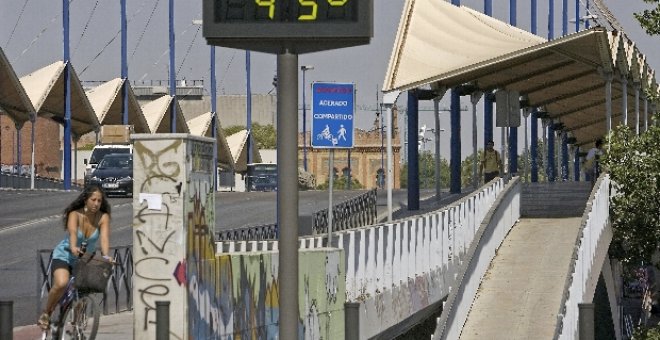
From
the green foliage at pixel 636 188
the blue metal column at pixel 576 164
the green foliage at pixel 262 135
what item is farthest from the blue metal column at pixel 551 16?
the green foliage at pixel 262 135

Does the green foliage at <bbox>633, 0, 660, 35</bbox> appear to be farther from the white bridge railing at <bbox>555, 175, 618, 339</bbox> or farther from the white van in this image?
the white van

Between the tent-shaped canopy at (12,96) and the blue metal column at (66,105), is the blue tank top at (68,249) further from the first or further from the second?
the blue metal column at (66,105)

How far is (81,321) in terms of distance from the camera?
1529 cm

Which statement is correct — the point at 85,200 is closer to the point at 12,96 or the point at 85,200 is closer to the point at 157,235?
the point at 157,235

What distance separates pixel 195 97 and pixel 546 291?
16421 centimetres

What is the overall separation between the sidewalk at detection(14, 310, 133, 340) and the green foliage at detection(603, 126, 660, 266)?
1679 centimetres

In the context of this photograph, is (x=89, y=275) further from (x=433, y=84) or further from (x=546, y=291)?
(x=433, y=84)

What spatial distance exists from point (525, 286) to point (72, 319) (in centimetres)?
1708

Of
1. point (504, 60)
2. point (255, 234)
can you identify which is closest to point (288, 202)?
point (255, 234)

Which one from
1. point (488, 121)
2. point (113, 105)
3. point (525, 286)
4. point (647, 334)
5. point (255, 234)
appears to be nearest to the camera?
point (525, 286)

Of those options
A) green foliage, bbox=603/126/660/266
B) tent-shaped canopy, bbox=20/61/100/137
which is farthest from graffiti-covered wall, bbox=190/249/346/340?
tent-shaped canopy, bbox=20/61/100/137

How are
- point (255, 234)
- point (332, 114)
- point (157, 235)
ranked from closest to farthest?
point (157, 235), point (332, 114), point (255, 234)

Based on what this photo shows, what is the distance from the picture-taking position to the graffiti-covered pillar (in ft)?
47.0

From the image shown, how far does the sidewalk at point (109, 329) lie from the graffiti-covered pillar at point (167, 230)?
4.55 m
